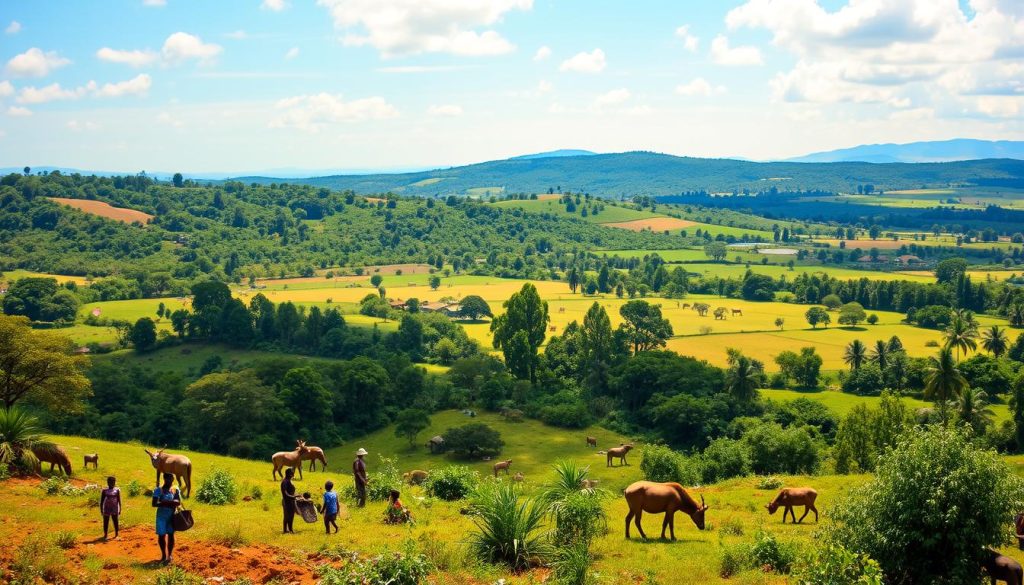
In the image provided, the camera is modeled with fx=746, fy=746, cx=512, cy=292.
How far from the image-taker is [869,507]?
15.5 metres

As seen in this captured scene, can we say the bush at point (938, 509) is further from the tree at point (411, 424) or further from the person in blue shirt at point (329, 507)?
the tree at point (411, 424)

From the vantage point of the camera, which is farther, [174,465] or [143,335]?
[143,335]

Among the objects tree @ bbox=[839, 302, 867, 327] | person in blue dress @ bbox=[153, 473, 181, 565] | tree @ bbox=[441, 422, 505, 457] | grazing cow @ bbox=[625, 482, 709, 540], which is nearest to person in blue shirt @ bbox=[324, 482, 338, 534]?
person in blue dress @ bbox=[153, 473, 181, 565]

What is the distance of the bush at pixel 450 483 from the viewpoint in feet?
86.6

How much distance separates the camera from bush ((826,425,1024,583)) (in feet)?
47.4

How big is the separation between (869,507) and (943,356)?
42380 mm

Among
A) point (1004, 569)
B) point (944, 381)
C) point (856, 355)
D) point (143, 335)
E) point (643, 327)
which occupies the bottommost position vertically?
point (856, 355)

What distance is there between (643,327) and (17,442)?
84706 millimetres

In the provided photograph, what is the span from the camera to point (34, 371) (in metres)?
32.0

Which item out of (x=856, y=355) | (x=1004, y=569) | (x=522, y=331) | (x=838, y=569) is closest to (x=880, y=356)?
(x=856, y=355)

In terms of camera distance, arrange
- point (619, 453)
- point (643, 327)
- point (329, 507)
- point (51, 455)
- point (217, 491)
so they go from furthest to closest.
Result: point (643, 327), point (619, 453), point (51, 455), point (217, 491), point (329, 507)

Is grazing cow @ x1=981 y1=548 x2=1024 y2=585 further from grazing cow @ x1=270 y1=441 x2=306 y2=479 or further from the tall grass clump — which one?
grazing cow @ x1=270 y1=441 x2=306 y2=479

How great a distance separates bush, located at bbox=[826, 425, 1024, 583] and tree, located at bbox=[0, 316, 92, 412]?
1236 inches

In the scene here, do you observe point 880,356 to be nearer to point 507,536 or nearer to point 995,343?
point 995,343
